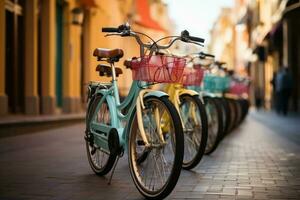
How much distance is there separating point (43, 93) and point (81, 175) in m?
8.92

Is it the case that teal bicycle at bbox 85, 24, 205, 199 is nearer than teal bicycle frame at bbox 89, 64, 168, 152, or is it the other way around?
teal bicycle at bbox 85, 24, 205, 199

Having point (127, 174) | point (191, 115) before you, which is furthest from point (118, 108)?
point (191, 115)

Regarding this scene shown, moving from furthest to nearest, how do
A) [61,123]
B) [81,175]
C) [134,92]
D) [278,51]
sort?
[278,51], [61,123], [81,175], [134,92]

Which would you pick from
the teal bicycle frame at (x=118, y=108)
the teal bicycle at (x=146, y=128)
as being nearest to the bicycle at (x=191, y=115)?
the teal bicycle frame at (x=118, y=108)

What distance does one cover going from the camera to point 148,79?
4883mm

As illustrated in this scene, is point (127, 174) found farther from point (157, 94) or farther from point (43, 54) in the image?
point (43, 54)

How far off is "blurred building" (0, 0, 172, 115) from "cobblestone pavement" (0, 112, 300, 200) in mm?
3498

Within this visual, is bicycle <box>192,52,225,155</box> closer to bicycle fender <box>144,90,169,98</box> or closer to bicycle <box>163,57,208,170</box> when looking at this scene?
bicycle <box>163,57,208,170</box>

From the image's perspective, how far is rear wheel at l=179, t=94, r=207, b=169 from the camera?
622cm

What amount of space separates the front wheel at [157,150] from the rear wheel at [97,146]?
2.11 feet

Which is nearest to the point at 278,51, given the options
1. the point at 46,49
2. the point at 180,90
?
the point at 46,49

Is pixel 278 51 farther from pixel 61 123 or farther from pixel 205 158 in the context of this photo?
pixel 205 158

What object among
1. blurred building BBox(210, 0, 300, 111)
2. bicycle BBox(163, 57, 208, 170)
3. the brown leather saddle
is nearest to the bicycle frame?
bicycle BBox(163, 57, 208, 170)

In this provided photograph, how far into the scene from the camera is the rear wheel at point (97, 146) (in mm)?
Result: 5723
